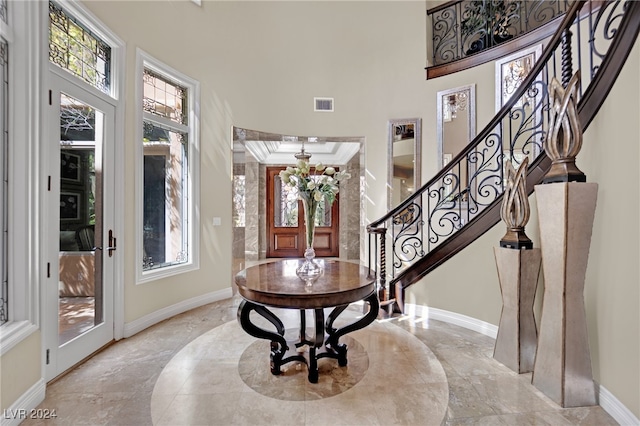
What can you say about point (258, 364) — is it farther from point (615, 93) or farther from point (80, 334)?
point (615, 93)

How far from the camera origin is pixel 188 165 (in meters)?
3.73

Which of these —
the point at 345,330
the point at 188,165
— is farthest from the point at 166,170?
the point at 345,330

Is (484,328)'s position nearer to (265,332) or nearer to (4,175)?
(265,332)

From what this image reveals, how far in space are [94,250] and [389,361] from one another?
2.78 metres

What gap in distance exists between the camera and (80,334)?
2.43 m

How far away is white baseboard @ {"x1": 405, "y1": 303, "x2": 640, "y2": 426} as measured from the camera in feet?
5.48

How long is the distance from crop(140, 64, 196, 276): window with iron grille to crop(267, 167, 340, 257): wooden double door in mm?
3748

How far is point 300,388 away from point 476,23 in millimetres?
5365

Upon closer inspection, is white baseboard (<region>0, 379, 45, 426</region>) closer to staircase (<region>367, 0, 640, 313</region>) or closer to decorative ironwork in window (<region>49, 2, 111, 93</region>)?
decorative ironwork in window (<region>49, 2, 111, 93</region>)

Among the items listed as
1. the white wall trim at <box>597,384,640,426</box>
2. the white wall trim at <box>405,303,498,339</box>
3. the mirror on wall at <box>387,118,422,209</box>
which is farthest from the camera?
the mirror on wall at <box>387,118,422,209</box>

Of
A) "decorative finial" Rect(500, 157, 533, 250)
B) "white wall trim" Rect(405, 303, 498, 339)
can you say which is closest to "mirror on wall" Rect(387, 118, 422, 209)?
"white wall trim" Rect(405, 303, 498, 339)

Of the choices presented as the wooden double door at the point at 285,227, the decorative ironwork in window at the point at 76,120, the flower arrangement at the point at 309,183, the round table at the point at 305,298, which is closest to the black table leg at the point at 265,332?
the round table at the point at 305,298

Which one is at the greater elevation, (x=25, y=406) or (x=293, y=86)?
(x=293, y=86)

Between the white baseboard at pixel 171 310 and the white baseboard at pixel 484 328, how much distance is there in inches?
99.0
